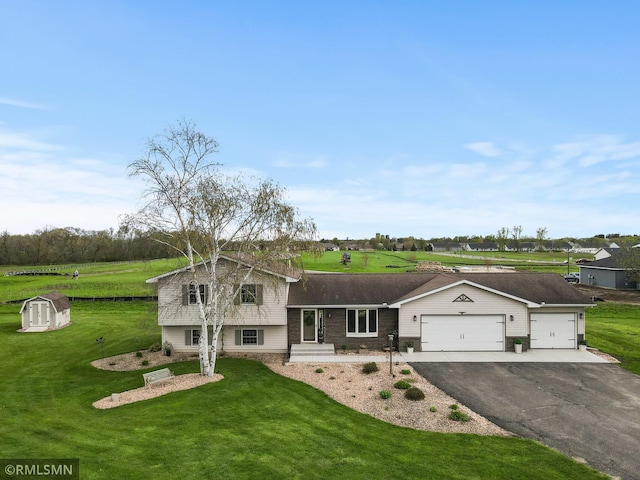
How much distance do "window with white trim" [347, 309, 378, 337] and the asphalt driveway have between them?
388 centimetres

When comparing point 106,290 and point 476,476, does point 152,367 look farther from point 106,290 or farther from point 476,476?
point 106,290

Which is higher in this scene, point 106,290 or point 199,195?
point 199,195

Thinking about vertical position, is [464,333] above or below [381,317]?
below

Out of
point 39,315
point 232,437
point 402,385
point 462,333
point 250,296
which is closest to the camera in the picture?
point 232,437

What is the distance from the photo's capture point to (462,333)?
22766 millimetres

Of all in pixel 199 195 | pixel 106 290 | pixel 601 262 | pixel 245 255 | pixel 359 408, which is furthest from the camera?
pixel 601 262

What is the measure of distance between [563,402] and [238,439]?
1328 cm

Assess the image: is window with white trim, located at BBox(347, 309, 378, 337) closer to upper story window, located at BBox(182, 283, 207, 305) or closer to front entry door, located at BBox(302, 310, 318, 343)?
front entry door, located at BBox(302, 310, 318, 343)

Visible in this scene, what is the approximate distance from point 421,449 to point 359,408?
3.80m

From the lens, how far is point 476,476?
32.0ft

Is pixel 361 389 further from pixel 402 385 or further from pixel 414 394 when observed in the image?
pixel 414 394

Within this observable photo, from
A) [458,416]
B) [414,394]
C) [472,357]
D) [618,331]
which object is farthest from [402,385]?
[618,331]

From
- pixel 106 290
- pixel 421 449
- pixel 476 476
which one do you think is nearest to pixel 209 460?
pixel 421 449

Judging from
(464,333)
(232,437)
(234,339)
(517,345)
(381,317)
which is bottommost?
(517,345)
